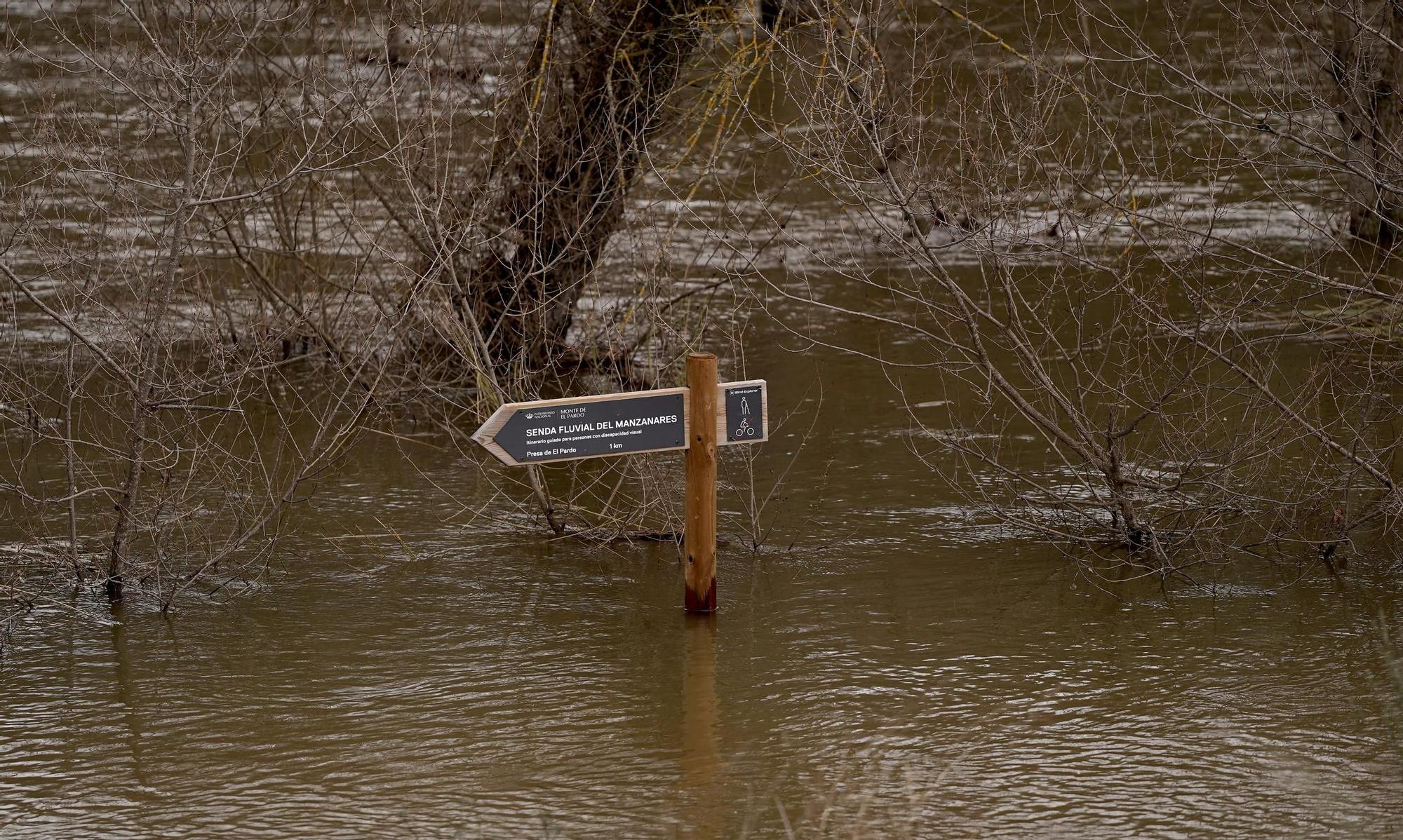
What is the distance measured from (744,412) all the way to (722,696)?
1.35m

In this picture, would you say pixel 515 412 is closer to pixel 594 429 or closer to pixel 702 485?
pixel 594 429

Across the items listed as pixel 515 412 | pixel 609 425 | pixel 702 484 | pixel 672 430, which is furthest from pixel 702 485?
pixel 515 412

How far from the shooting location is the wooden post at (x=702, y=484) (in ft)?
23.9

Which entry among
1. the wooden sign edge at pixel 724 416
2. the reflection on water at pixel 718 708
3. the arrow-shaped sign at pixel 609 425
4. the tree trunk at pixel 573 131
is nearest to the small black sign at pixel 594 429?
the arrow-shaped sign at pixel 609 425

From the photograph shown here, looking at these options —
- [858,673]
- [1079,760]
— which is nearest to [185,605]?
[858,673]

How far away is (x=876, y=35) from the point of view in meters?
8.33

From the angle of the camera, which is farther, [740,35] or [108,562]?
[740,35]

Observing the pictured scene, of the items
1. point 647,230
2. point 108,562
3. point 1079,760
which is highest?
point 647,230

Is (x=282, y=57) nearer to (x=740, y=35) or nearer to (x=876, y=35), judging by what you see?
(x=740, y=35)

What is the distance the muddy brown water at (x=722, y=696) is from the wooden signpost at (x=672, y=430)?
0.42 meters

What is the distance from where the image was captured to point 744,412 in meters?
7.43

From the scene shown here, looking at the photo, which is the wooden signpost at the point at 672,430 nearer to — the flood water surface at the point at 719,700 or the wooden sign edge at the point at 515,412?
the wooden sign edge at the point at 515,412

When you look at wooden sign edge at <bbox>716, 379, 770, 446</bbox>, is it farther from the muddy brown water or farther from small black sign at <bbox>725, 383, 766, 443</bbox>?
the muddy brown water

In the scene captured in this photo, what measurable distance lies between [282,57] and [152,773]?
10.6m
